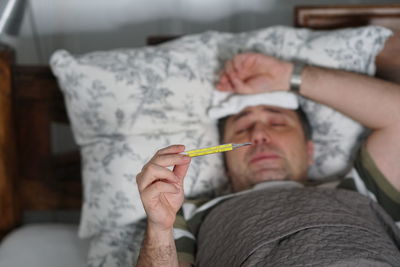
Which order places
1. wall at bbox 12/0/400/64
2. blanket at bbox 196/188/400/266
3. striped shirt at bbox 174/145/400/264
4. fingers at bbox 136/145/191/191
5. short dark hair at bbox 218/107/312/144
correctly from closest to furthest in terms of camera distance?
1. fingers at bbox 136/145/191/191
2. blanket at bbox 196/188/400/266
3. striped shirt at bbox 174/145/400/264
4. short dark hair at bbox 218/107/312/144
5. wall at bbox 12/0/400/64

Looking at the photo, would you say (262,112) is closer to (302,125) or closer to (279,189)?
(302,125)

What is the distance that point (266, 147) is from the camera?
1.45 metres

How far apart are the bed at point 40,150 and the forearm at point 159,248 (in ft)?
1.67

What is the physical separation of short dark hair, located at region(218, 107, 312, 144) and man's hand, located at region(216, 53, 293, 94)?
0.36ft

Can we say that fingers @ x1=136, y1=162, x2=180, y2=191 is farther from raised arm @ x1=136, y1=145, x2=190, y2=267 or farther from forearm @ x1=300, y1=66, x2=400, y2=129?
forearm @ x1=300, y1=66, x2=400, y2=129

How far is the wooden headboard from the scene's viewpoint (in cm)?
162

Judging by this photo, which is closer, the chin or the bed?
the chin

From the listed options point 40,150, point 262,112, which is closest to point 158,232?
point 262,112

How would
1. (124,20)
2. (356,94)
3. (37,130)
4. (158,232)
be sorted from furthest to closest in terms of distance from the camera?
1. (124,20)
2. (37,130)
3. (356,94)
4. (158,232)

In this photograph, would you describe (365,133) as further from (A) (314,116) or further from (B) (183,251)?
(B) (183,251)

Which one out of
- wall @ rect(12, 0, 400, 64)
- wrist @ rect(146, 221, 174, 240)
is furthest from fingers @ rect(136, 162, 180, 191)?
wall @ rect(12, 0, 400, 64)

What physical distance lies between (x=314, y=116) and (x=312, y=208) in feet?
1.47

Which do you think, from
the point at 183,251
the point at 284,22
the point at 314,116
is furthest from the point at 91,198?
the point at 284,22

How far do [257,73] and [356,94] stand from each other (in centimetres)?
30
